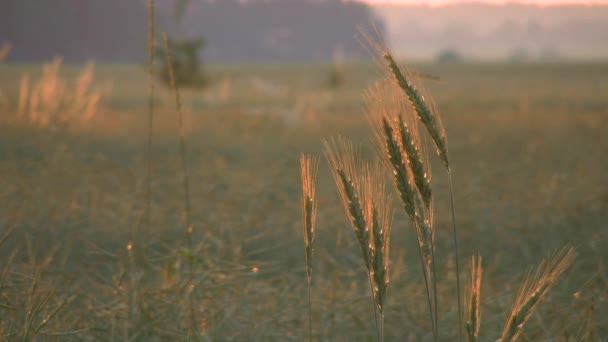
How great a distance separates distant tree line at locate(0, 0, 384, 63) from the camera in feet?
174

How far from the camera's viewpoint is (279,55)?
260 ft

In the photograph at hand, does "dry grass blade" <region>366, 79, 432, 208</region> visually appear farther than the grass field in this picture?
No

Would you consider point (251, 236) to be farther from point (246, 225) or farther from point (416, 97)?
point (416, 97)

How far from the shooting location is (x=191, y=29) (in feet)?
152

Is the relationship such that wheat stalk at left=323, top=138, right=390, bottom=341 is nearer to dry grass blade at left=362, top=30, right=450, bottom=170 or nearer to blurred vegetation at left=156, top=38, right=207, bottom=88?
dry grass blade at left=362, top=30, right=450, bottom=170

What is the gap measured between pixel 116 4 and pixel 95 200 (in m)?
67.2

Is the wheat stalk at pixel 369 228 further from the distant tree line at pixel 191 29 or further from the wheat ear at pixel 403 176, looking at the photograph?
the distant tree line at pixel 191 29

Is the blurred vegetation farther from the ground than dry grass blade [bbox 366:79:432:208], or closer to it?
farther from the ground

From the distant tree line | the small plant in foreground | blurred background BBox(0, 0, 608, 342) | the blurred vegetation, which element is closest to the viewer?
the small plant in foreground

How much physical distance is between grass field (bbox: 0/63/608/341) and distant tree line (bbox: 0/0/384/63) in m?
30.8

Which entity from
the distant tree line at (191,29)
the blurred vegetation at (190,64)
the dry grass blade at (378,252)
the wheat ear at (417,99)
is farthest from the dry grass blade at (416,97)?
the distant tree line at (191,29)

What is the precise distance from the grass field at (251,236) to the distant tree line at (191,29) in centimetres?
3081

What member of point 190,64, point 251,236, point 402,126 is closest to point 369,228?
point 402,126

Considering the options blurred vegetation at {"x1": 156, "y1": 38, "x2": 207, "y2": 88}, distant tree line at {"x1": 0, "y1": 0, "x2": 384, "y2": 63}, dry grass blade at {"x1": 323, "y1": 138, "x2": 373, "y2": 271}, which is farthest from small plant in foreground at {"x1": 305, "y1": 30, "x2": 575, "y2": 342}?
distant tree line at {"x1": 0, "y1": 0, "x2": 384, "y2": 63}
